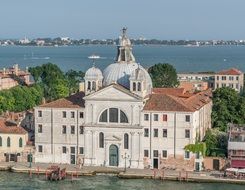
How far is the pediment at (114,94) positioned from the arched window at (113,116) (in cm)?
99

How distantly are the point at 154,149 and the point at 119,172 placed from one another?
10.9 ft

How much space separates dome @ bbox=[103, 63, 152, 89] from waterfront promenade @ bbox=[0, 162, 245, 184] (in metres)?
7.03

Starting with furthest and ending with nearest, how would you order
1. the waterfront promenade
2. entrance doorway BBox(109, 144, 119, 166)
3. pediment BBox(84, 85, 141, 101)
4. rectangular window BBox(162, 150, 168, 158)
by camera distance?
entrance doorway BBox(109, 144, 119, 166) → rectangular window BBox(162, 150, 168, 158) → pediment BBox(84, 85, 141, 101) → the waterfront promenade

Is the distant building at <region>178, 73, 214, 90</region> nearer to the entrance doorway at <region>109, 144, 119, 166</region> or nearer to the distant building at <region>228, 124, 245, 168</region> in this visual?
the distant building at <region>228, 124, 245, 168</region>

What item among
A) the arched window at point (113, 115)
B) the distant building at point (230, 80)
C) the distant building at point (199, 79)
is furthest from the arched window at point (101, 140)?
the distant building at point (230, 80)

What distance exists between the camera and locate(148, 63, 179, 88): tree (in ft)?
281

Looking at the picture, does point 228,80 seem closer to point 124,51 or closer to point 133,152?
point 124,51

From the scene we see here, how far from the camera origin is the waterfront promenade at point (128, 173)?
160 ft

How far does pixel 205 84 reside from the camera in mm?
92500

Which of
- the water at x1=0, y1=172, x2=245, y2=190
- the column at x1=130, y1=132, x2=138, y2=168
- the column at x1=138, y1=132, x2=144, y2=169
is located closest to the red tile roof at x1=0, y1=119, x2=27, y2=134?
the water at x1=0, y1=172, x2=245, y2=190

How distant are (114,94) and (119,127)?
8.16ft

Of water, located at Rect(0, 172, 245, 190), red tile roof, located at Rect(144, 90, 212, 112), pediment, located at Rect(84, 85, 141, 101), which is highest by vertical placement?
pediment, located at Rect(84, 85, 141, 101)

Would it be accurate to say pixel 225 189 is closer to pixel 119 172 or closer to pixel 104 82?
pixel 119 172

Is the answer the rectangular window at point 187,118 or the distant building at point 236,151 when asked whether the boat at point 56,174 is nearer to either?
the rectangular window at point 187,118
